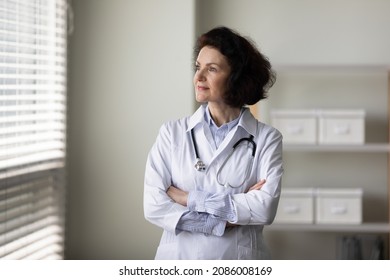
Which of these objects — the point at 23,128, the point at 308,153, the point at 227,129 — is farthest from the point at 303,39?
the point at 227,129

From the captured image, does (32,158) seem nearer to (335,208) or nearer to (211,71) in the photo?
(211,71)

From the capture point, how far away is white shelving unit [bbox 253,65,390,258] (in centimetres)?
337

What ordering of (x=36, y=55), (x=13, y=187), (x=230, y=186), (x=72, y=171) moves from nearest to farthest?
1. (x=230, y=186)
2. (x=13, y=187)
3. (x=36, y=55)
4. (x=72, y=171)

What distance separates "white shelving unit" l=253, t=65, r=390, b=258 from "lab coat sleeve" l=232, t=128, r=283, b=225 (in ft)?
5.17

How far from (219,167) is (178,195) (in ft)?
0.39

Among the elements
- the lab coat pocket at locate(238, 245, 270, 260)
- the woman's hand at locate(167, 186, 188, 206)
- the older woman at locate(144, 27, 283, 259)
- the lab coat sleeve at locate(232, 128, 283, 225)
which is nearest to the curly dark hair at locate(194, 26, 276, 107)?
the older woman at locate(144, 27, 283, 259)

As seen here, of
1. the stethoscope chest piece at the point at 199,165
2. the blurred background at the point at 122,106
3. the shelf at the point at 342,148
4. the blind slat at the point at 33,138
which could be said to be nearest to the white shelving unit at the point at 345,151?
the blurred background at the point at 122,106

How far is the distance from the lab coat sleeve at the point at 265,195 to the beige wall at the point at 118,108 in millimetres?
1392

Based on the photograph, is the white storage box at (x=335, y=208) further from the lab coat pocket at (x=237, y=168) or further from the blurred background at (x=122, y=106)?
the lab coat pocket at (x=237, y=168)

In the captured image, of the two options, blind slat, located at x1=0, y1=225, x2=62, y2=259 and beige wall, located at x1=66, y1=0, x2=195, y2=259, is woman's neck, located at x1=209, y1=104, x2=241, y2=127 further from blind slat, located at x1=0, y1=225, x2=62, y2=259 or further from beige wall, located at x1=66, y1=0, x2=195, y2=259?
beige wall, located at x1=66, y1=0, x2=195, y2=259

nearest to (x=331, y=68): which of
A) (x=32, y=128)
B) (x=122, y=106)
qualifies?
(x=122, y=106)

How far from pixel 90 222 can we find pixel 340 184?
3.67 ft

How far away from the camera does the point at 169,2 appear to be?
10.5 feet
